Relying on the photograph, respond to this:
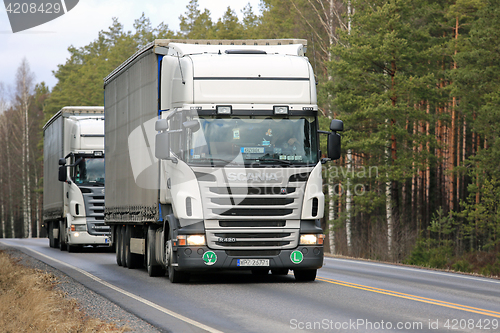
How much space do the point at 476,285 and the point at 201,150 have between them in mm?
6212

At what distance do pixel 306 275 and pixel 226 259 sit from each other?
6.94 ft

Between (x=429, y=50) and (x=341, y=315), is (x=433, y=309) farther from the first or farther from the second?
(x=429, y=50)

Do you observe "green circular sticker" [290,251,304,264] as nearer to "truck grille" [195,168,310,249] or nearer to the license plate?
"truck grille" [195,168,310,249]

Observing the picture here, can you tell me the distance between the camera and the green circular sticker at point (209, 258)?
41.4 feet

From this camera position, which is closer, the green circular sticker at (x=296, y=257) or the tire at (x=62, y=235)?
the green circular sticker at (x=296, y=257)

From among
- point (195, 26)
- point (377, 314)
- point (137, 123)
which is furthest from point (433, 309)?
point (195, 26)

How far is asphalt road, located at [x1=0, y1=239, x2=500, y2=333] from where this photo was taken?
8.62 metres

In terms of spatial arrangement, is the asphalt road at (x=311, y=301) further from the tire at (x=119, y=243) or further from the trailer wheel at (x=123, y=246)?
the tire at (x=119, y=243)

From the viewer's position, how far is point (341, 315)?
9.37m

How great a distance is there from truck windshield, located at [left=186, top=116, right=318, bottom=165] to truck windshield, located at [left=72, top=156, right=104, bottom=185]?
42.9 feet

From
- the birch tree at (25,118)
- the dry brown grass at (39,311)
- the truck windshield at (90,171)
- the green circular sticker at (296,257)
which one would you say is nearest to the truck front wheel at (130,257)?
the dry brown grass at (39,311)

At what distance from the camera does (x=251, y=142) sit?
12828 mm

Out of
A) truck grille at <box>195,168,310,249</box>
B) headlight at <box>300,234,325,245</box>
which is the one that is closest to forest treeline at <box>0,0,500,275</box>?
headlight at <box>300,234,325,245</box>

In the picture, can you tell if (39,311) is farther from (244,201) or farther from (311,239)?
(311,239)
